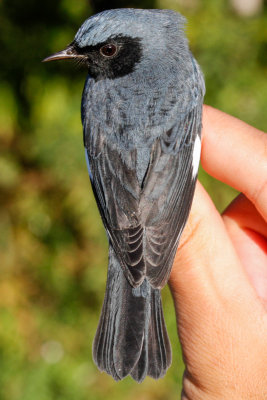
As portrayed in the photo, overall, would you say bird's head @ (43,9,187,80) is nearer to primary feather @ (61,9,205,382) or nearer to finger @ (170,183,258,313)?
primary feather @ (61,9,205,382)

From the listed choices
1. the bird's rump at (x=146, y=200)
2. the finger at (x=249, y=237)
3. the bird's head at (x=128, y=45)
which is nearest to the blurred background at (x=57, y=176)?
the finger at (x=249, y=237)

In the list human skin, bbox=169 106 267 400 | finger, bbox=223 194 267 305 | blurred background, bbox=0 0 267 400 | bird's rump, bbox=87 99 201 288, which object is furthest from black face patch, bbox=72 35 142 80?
blurred background, bbox=0 0 267 400

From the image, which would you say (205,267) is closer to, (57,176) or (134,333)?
(134,333)

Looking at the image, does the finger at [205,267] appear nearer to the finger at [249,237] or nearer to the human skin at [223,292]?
the human skin at [223,292]

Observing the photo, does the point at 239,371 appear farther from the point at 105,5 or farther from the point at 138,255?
the point at 105,5


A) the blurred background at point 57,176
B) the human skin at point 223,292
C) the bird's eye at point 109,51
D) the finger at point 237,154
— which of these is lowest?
the blurred background at point 57,176

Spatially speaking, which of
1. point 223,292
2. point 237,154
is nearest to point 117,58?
point 237,154

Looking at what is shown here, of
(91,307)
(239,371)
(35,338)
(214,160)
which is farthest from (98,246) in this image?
(239,371)

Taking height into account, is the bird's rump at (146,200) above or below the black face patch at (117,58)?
below
